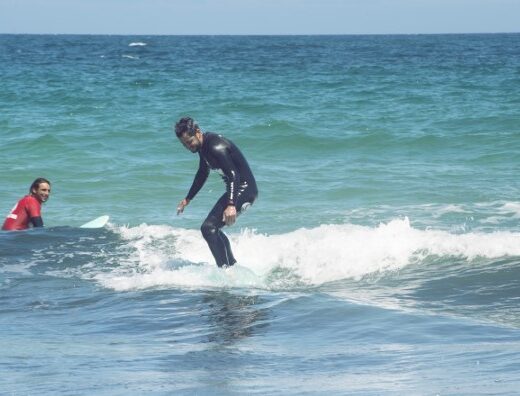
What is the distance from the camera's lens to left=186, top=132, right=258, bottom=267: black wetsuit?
855 centimetres

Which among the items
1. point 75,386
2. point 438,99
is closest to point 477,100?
point 438,99

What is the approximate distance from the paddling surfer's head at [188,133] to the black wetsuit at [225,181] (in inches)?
3.9

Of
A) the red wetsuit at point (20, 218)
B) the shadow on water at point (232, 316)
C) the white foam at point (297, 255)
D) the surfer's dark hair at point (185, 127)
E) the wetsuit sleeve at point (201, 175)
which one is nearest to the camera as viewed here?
the shadow on water at point (232, 316)

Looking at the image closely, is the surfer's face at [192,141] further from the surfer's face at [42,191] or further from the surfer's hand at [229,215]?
the surfer's face at [42,191]

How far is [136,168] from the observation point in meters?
18.8

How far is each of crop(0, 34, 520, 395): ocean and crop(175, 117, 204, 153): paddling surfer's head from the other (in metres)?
1.23

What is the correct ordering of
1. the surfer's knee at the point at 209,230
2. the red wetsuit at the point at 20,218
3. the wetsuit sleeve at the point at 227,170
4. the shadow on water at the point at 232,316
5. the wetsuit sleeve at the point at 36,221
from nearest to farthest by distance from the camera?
the shadow on water at the point at 232,316
the wetsuit sleeve at the point at 227,170
the surfer's knee at the point at 209,230
the wetsuit sleeve at the point at 36,221
the red wetsuit at the point at 20,218

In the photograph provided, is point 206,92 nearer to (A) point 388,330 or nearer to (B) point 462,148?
(B) point 462,148

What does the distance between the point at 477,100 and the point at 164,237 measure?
1841cm

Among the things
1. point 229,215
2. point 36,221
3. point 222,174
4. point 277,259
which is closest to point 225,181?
point 222,174

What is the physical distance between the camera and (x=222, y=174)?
8648 millimetres

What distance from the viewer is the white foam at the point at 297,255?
9.16 meters

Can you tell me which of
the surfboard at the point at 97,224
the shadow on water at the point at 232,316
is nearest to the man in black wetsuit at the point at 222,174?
the shadow on water at the point at 232,316

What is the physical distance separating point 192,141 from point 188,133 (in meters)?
0.11
